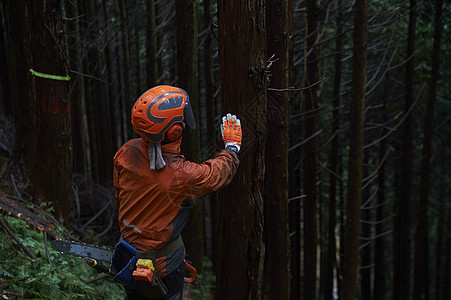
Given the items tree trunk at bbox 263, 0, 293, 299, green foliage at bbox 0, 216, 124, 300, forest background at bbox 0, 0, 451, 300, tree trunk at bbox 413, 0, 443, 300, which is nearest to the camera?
forest background at bbox 0, 0, 451, 300

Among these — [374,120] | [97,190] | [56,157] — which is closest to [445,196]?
[374,120]

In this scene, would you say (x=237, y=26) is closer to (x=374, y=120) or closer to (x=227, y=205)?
(x=227, y=205)

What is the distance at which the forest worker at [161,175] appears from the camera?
330 cm

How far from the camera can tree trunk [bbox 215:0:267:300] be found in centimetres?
368

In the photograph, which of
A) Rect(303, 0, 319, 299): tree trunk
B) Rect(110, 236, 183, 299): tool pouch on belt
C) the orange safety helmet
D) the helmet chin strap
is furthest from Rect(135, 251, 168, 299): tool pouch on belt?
Rect(303, 0, 319, 299): tree trunk

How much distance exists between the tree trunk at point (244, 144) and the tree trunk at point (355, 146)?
452 cm

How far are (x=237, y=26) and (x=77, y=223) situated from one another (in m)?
5.83

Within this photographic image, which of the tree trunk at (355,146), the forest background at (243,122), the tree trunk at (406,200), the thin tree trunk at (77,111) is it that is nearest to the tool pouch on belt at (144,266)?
the forest background at (243,122)

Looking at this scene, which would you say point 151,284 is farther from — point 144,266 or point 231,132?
point 231,132

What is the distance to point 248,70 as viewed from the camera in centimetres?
368

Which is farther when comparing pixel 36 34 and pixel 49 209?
pixel 49 209

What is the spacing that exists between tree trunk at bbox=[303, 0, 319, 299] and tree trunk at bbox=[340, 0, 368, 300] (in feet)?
2.62

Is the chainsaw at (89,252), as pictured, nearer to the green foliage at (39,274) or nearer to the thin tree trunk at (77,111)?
the green foliage at (39,274)

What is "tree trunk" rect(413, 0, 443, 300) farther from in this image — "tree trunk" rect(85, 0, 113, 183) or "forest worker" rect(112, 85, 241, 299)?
"forest worker" rect(112, 85, 241, 299)
